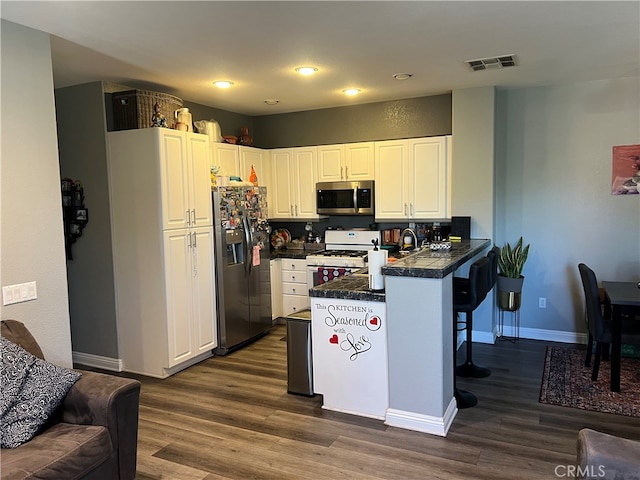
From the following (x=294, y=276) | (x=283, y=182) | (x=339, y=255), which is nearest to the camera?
(x=339, y=255)

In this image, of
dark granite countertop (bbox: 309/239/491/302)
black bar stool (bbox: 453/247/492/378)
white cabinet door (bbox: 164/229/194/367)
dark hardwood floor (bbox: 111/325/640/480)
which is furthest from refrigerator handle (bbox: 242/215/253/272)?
black bar stool (bbox: 453/247/492/378)

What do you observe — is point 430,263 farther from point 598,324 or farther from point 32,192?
point 32,192

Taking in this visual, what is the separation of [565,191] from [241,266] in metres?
3.39

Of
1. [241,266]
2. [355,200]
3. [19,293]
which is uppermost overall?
[355,200]

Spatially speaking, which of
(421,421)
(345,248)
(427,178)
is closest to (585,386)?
(421,421)

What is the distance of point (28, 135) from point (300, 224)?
144 inches

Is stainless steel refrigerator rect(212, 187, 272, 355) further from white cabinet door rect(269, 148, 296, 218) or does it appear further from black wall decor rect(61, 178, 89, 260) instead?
black wall decor rect(61, 178, 89, 260)

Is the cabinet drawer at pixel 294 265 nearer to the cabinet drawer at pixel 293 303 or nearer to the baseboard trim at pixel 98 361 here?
the cabinet drawer at pixel 293 303

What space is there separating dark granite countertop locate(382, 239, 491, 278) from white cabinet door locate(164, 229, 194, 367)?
6.45ft

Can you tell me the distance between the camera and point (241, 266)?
4848mm

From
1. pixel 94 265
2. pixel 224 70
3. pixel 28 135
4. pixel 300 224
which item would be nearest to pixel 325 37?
pixel 224 70

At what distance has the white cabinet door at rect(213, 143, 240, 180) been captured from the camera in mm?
5004

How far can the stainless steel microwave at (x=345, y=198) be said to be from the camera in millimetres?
5352

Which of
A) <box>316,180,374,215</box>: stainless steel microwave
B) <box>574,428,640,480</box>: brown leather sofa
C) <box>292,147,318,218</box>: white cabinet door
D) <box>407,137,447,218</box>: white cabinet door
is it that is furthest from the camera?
<box>292,147,318,218</box>: white cabinet door
